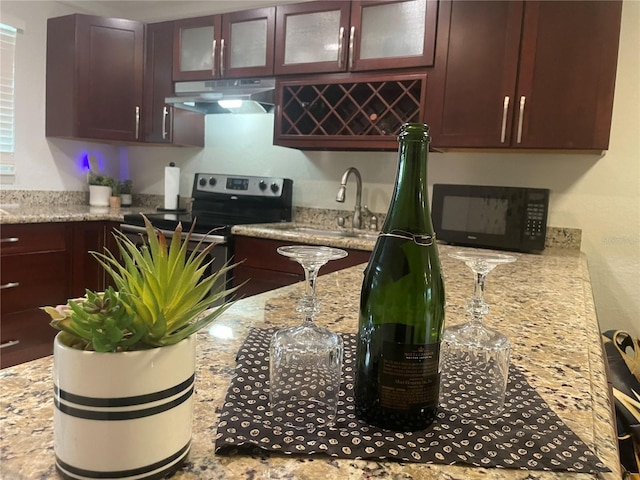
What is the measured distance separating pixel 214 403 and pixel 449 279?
100 centimetres

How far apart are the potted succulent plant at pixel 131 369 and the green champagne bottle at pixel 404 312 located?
21 centimetres

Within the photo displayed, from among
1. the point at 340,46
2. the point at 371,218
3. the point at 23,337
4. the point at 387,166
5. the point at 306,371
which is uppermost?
the point at 340,46

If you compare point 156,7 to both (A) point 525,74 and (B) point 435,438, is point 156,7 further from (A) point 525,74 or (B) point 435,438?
(B) point 435,438

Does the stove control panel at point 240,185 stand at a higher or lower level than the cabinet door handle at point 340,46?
lower

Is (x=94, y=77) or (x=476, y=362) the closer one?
(x=476, y=362)

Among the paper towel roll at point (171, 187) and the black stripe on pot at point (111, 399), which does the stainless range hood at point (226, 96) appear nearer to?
the paper towel roll at point (171, 187)

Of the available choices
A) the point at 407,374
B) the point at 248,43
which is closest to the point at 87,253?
the point at 248,43

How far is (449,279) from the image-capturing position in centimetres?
142

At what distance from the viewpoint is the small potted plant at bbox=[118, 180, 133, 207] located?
374 centimetres

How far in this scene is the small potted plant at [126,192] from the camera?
12.3ft

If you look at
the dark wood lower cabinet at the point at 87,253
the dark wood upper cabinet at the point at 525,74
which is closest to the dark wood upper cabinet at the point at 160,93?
the dark wood lower cabinet at the point at 87,253

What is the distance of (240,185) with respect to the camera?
3.34 meters

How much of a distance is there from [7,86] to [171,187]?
4.10ft

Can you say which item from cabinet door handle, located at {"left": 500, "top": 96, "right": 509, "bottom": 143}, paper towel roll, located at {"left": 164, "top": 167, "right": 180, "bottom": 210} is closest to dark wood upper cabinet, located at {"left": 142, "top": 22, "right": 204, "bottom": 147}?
paper towel roll, located at {"left": 164, "top": 167, "right": 180, "bottom": 210}
